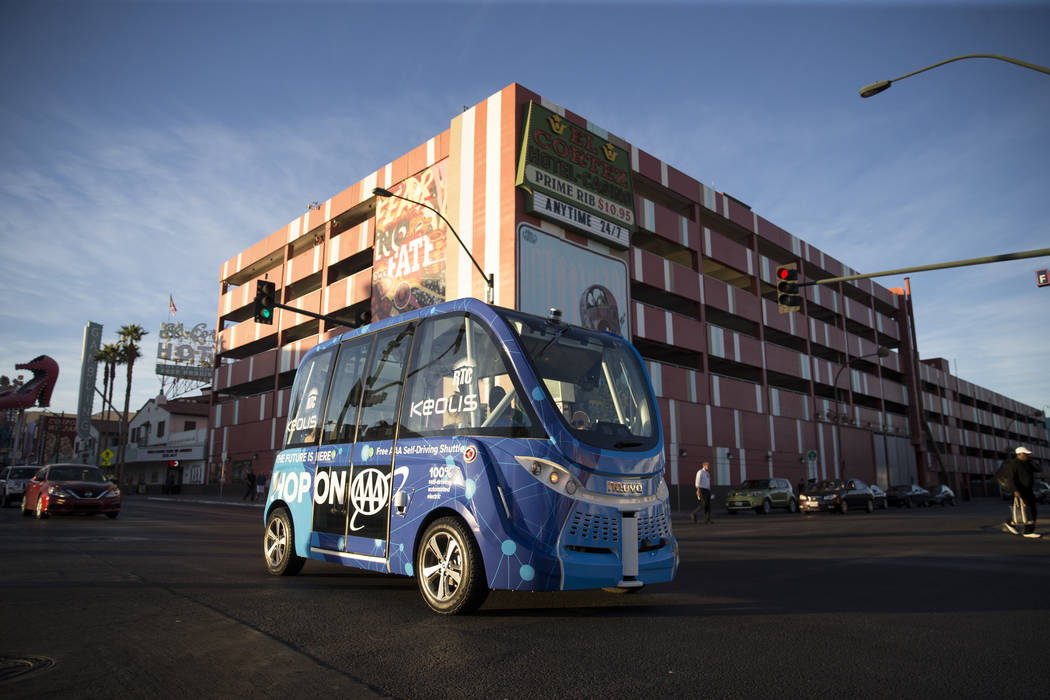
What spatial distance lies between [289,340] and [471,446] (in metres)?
43.2

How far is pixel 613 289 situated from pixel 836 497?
13.2 m

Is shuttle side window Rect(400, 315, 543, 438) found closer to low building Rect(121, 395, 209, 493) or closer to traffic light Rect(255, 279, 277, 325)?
traffic light Rect(255, 279, 277, 325)

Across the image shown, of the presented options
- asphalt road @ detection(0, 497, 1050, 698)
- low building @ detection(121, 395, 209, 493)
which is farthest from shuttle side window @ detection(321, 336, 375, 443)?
low building @ detection(121, 395, 209, 493)

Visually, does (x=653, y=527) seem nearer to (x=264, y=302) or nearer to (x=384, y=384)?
(x=384, y=384)

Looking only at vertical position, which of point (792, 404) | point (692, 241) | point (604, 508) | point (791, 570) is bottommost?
point (791, 570)

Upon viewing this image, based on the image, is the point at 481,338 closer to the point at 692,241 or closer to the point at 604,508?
the point at 604,508

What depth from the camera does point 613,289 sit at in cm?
3150

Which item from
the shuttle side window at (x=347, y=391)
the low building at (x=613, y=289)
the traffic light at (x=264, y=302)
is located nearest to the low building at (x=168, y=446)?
the low building at (x=613, y=289)

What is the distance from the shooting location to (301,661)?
406 centimetres

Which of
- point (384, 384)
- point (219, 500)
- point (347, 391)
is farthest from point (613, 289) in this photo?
point (219, 500)

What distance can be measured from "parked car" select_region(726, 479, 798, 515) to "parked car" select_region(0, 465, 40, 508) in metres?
27.1

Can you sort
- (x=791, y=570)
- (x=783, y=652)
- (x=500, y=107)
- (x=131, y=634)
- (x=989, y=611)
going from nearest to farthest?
(x=783, y=652)
(x=131, y=634)
(x=989, y=611)
(x=791, y=570)
(x=500, y=107)

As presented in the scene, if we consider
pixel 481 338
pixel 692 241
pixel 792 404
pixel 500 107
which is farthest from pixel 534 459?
pixel 792 404

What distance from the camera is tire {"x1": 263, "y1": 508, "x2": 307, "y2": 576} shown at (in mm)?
7739
